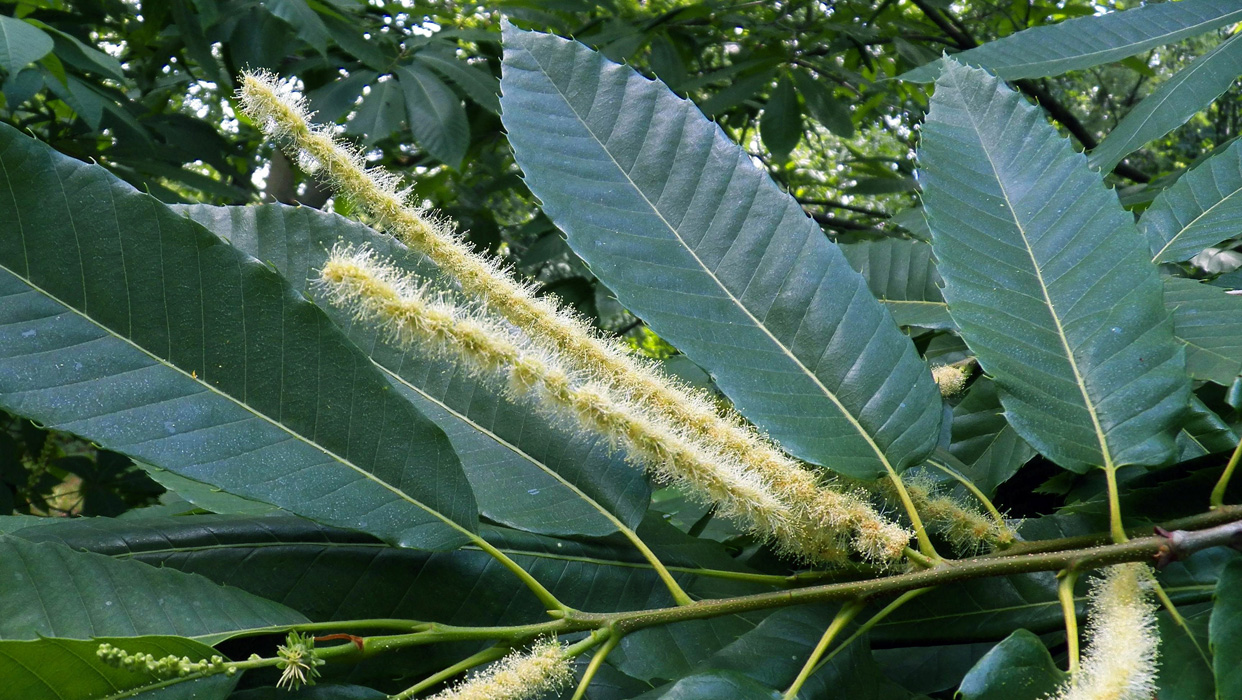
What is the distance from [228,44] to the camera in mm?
3391

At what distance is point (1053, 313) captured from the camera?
0.93 m

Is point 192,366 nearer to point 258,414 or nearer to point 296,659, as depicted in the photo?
point 258,414

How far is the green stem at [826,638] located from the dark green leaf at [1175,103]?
2.59ft

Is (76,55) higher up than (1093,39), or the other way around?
(1093,39)

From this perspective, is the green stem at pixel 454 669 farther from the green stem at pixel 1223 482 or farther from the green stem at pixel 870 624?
the green stem at pixel 1223 482

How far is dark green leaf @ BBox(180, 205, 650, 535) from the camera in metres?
0.92

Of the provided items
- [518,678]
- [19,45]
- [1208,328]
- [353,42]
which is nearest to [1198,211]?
[1208,328]

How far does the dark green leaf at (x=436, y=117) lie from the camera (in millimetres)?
3160

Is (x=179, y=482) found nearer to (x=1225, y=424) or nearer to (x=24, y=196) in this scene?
(x=24, y=196)

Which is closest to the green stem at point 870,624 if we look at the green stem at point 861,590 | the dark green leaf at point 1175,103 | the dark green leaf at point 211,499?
the green stem at point 861,590

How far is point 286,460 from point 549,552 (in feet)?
0.95

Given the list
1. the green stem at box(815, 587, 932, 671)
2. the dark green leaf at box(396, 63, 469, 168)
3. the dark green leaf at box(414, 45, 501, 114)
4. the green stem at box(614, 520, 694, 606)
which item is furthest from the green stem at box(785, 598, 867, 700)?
the dark green leaf at box(414, 45, 501, 114)

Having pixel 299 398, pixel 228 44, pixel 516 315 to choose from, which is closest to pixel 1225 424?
pixel 516 315

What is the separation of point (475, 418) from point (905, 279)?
0.89 metres
